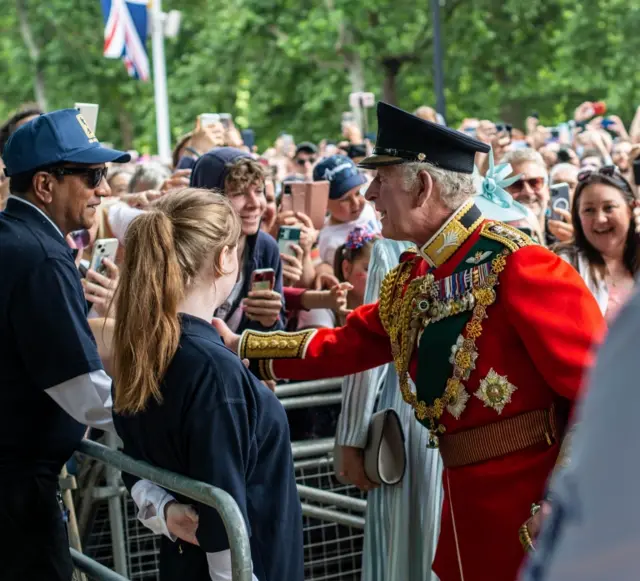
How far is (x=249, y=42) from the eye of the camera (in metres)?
28.9

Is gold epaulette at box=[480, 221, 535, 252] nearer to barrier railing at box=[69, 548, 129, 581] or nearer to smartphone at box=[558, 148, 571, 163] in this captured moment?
barrier railing at box=[69, 548, 129, 581]

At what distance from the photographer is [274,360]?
12.0 feet

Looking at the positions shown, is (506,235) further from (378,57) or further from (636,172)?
(378,57)

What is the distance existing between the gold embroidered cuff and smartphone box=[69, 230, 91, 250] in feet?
5.47

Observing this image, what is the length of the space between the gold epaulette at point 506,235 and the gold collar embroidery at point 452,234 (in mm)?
40

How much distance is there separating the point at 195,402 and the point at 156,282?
0.32m

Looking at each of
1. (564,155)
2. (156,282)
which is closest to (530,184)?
(156,282)

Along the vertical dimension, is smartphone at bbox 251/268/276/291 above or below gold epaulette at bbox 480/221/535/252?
below

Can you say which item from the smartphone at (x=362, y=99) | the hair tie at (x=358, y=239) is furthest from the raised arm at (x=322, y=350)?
the smartphone at (x=362, y=99)

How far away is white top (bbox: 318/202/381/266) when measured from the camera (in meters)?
6.65

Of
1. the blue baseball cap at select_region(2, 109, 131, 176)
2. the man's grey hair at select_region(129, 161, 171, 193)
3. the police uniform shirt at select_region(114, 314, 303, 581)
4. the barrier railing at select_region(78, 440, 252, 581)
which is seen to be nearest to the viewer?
the barrier railing at select_region(78, 440, 252, 581)

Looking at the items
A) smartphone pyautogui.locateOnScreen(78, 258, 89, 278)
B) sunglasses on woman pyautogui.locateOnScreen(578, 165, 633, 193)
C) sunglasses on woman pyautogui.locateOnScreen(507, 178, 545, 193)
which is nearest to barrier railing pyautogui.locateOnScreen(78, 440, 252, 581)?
smartphone pyautogui.locateOnScreen(78, 258, 89, 278)

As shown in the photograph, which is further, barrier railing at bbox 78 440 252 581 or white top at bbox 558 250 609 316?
white top at bbox 558 250 609 316

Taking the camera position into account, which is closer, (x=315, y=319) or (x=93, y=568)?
(x=93, y=568)
